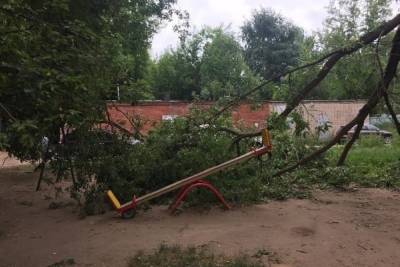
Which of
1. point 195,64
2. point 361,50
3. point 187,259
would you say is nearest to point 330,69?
point 361,50

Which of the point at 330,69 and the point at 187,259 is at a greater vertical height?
the point at 330,69

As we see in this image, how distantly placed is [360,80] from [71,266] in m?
6.45

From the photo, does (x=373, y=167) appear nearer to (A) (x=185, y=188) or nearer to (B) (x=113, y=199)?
(A) (x=185, y=188)

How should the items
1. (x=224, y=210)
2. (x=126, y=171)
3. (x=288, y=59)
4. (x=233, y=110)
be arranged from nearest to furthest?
(x=224, y=210) < (x=126, y=171) < (x=233, y=110) < (x=288, y=59)

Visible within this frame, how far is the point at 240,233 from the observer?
22.1 feet

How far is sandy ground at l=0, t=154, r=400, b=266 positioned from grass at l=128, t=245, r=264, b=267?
0.17m

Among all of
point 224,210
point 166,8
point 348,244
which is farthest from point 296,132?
point 166,8

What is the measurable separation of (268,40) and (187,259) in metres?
41.4

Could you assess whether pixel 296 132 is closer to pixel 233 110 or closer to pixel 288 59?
pixel 233 110

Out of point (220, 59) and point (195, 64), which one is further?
point (195, 64)

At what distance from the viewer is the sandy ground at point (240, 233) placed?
6.00 metres

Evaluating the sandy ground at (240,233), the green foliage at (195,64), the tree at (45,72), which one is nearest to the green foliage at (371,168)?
the sandy ground at (240,233)

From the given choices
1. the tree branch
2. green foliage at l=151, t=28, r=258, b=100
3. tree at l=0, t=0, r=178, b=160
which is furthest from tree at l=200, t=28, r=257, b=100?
tree at l=0, t=0, r=178, b=160

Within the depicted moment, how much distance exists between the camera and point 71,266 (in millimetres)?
5934
